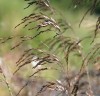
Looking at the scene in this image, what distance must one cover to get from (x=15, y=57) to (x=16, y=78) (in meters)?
0.80

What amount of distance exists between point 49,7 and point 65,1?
11.5 meters

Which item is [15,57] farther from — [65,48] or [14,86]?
[65,48]

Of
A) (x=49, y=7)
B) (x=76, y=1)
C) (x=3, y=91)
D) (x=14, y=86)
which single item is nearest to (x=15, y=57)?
(x=3, y=91)

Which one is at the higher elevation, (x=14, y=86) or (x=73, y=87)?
(x=73, y=87)

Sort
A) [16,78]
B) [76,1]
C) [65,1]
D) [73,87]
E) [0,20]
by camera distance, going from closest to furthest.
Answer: [76,1] < [73,87] < [16,78] < [0,20] < [65,1]

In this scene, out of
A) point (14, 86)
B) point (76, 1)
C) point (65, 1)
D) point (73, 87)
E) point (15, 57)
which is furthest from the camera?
point (65, 1)

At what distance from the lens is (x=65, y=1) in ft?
49.2

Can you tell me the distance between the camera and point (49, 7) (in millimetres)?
3547

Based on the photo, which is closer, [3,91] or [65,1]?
[3,91]

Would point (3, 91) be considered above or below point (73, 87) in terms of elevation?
below

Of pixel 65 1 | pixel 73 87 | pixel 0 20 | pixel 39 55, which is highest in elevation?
pixel 39 55

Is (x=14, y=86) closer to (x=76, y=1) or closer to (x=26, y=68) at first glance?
(x=26, y=68)

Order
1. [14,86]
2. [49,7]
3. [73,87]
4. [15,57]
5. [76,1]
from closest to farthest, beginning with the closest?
[76,1] → [73,87] → [49,7] → [14,86] → [15,57]

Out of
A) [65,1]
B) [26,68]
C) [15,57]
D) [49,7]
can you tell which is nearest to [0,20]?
Answer: [65,1]
